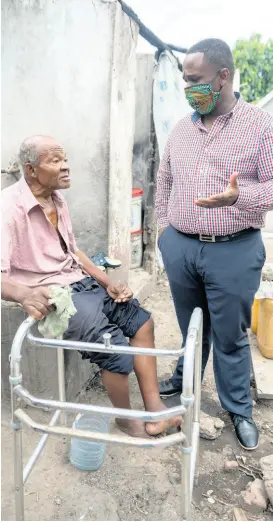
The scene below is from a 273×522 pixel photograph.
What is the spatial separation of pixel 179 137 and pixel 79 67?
3.46ft

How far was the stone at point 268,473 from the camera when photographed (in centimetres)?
241

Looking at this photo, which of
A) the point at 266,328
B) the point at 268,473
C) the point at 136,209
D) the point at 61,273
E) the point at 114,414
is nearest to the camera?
the point at 114,414

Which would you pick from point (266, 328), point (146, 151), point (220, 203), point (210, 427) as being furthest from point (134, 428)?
point (146, 151)

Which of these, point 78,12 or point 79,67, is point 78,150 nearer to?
point 79,67

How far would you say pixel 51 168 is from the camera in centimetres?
260

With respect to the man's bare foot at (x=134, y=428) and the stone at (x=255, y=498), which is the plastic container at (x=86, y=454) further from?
the stone at (x=255, y=498)

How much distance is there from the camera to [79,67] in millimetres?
3346

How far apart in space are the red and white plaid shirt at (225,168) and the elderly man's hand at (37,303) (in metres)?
0.89

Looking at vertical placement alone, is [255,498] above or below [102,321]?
below

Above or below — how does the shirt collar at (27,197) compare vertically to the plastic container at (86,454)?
above

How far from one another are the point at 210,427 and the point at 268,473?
52 centimetres

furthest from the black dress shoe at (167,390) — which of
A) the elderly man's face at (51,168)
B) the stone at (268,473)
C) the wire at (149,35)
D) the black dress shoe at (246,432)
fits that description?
the wire at (149,35)

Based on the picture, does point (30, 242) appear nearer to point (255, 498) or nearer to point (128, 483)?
point (128, 483)

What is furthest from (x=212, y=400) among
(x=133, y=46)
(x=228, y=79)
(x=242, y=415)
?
(x=133, y=46)
